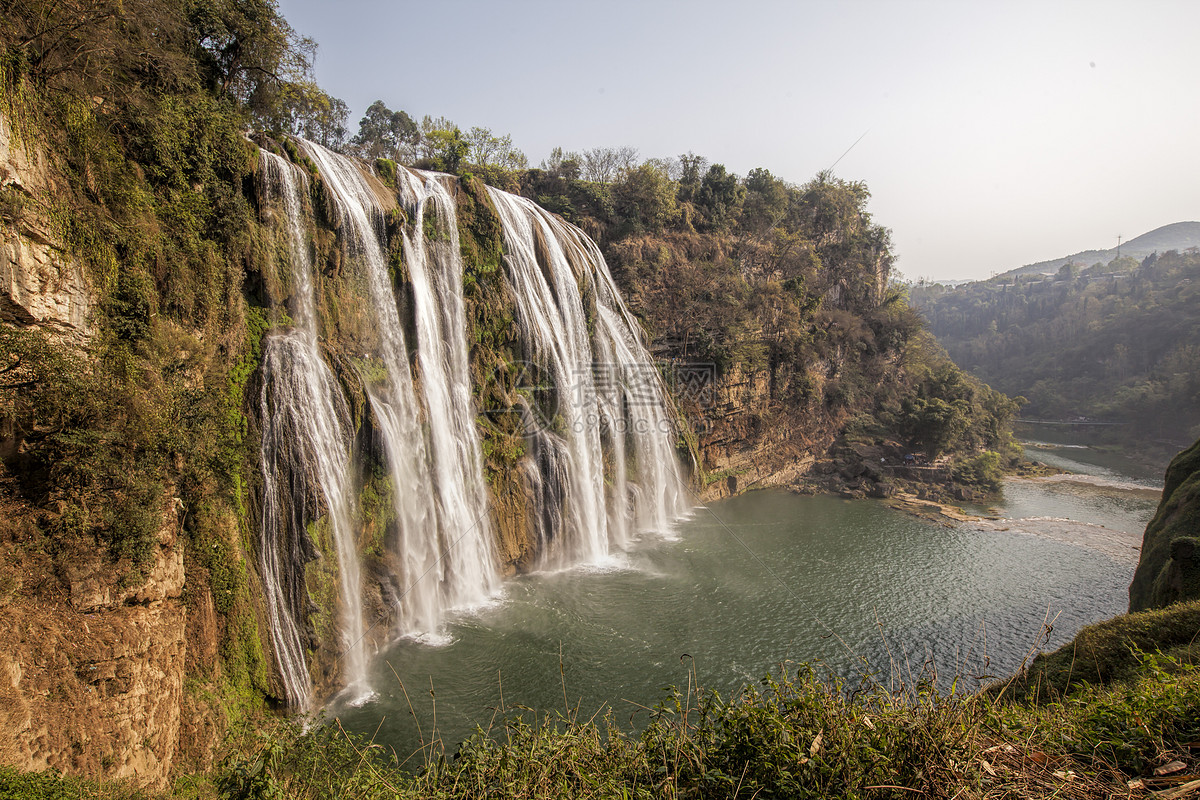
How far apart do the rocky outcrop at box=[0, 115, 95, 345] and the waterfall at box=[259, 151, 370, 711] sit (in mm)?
3495

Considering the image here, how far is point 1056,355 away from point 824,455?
48194mm

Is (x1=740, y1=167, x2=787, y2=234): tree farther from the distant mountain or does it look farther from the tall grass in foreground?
the distant mountain

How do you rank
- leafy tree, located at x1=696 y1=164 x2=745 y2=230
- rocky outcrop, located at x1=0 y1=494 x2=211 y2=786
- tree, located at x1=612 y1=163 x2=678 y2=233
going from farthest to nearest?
leafy tree, located at x1=696 y1=164 x2=745 y2=230, tree, located at x1=612 y1=163 x2=678 y2=233, rocky outcrop, located at x1=0 y1=494 x2=211 y2=786

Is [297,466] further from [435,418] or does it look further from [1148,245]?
[1148,245]

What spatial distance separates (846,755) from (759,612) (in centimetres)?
1100

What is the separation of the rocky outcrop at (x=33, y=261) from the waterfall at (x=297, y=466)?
11.5 feet

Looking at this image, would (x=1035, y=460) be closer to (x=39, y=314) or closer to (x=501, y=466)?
(x=501, y=466)

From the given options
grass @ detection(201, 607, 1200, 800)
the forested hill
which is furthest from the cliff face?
the forested hill

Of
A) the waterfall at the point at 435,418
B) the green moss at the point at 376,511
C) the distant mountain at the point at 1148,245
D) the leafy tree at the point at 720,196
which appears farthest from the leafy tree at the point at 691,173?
the distant mountain at the point at 1148,245

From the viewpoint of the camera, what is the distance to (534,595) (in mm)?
14039

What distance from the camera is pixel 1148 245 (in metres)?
161

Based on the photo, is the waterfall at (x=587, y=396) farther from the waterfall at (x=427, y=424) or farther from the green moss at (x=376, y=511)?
the green moss at (x=376, y=511)

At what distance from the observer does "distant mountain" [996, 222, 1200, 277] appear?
154 m

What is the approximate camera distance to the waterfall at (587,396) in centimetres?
1683
